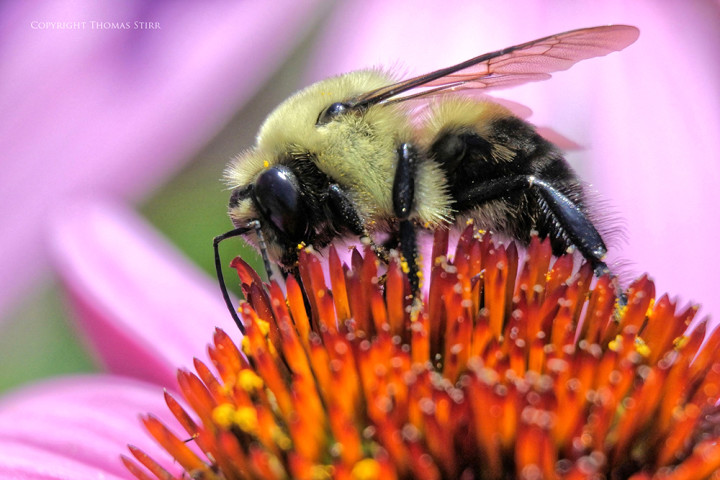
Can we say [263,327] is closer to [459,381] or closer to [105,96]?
[459,381]

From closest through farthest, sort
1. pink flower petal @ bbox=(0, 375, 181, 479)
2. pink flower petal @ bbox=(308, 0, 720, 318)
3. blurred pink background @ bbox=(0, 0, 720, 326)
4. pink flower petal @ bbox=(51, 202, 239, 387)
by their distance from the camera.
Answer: pink flower petal @ bbox=(0, 375, 181, 479)
pink flower petal @ bbox=(51, 202, 239, 387)
pink flower petal @ bbox=(308, 0, 720, 318)
blurred pink background @ bbox=(0, 0, 720, 326)

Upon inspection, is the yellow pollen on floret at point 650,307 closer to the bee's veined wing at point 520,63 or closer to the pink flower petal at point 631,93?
the bee's veined wing at point 520,63

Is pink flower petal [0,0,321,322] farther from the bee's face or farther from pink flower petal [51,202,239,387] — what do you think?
the bee's face

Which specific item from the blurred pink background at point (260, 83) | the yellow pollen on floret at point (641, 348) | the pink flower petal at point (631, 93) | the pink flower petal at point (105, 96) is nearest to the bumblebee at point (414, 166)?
the yellow pollen on floret at point (641, 348)

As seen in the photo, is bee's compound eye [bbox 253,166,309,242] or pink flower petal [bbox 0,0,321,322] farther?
pink flower petal [bbox 0,0,321,322]

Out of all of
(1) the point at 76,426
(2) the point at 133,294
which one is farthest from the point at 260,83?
(1) the point at 76,426

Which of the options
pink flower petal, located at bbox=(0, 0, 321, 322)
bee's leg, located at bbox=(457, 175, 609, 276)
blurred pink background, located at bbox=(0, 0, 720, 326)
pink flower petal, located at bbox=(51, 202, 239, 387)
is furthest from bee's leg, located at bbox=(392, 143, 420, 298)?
pink flower petal, located at bbox=(0, 0, 321, 322)
